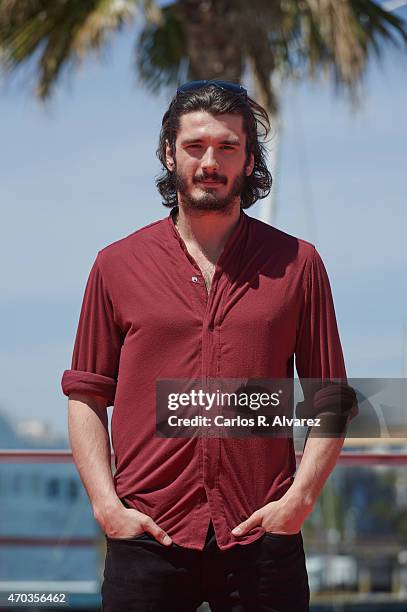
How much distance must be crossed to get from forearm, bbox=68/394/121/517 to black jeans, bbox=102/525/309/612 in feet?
0.44

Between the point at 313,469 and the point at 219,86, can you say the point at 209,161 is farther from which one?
the point at 313,469

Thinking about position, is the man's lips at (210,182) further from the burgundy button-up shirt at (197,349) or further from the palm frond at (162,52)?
the palm frond at (162,52)

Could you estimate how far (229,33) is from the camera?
33.9 ft

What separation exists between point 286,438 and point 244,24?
817 centimetres

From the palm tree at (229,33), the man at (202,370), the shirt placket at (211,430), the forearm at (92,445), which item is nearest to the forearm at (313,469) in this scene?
the man at (202,370)

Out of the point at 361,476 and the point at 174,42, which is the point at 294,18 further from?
the point at 361,476

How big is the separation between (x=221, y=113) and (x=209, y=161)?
0.13 meters

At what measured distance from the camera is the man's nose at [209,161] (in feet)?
8.63

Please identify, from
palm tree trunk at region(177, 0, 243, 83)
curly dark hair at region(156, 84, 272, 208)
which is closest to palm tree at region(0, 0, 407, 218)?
palm tree trunk at region(177, 0, 243, 83)

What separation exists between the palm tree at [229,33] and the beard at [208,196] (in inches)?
298

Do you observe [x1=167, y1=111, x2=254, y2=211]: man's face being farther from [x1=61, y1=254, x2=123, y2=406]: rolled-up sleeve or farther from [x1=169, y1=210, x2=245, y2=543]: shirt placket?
[x1=61, y1=254, x2=123, y2=406]: rolled-up sleeve

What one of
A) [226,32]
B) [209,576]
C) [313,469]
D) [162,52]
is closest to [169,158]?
[313,469]

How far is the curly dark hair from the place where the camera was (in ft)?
8.85

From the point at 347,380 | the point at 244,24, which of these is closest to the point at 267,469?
the point at 347,380
